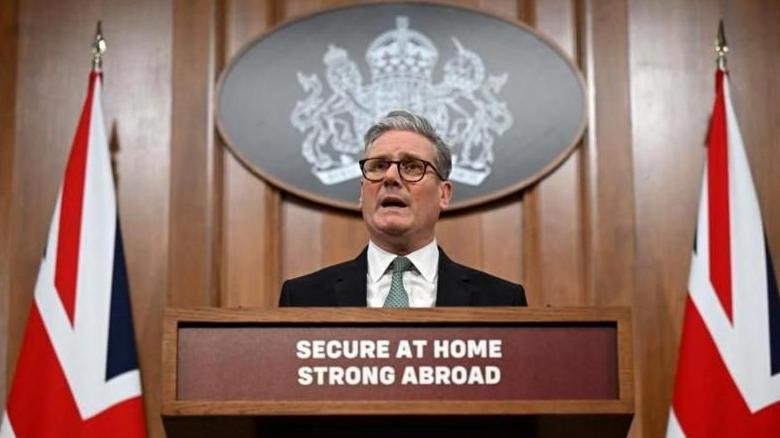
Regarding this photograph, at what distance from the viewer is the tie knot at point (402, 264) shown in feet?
8.99

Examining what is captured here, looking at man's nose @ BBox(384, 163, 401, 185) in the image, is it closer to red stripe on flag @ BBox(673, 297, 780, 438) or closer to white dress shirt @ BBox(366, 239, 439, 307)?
white dress shirt @ BBox(366, 239, 439, 307)

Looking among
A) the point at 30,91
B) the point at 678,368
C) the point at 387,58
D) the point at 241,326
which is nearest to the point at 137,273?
the point at 30,91

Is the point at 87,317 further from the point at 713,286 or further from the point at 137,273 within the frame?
the point at 713,286

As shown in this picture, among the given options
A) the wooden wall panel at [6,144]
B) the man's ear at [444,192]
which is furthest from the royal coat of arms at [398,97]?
the man's ear at [444,192]

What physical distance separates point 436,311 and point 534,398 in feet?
0.65

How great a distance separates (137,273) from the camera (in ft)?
13.1

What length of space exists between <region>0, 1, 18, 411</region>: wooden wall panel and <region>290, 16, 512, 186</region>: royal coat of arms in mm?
887

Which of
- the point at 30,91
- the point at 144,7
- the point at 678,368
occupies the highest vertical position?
the point at 144,7

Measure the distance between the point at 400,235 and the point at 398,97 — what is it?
139 centimetres

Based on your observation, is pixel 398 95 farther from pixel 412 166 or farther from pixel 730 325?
pixel 412 166

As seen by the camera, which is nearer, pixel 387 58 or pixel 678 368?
pixel 678 368

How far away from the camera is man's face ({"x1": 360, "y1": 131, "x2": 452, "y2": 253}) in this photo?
2729 millimetres

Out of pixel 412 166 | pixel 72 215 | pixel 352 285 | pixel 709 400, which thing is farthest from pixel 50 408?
pixel 709 400

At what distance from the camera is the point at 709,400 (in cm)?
352
